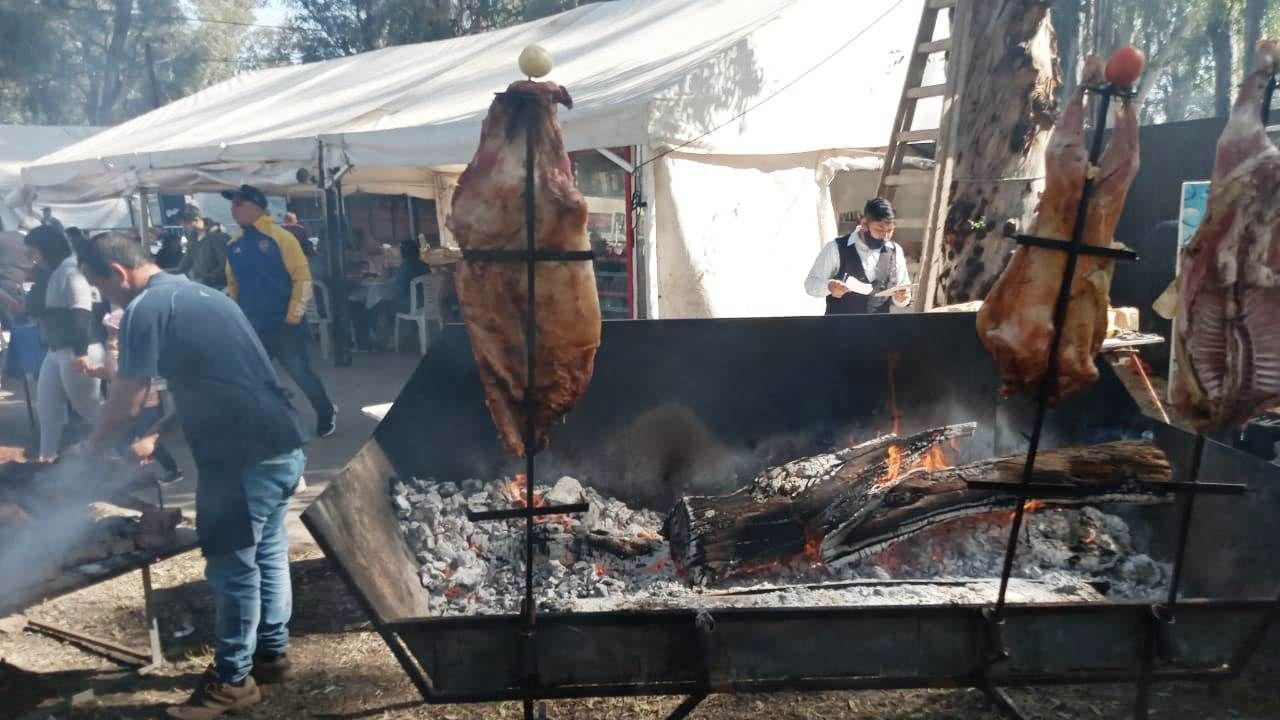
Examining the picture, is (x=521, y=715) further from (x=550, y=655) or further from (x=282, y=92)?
(x=282, y=92)

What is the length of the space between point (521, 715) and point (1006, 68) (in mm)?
4533

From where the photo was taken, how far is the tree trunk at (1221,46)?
24.8 metres

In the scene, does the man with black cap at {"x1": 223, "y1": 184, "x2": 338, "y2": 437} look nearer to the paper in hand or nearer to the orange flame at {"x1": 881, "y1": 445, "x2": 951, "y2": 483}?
the paper in hand

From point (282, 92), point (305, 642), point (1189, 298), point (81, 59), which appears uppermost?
point (81, 59)

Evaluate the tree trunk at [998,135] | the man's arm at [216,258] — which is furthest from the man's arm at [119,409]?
the man's arm at [216,258]

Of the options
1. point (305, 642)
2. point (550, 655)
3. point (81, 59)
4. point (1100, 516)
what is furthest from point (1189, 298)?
point (81, 59)

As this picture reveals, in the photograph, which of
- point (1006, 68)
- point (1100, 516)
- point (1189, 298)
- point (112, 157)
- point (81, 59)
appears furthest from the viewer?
point (81, 59)

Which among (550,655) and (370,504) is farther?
(370,504)

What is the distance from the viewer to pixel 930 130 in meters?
6.75

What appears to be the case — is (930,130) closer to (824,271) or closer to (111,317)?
(824,271)

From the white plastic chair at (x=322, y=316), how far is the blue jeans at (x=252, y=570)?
9.04 metres

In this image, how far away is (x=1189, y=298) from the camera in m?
2.45

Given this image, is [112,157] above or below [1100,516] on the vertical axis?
above

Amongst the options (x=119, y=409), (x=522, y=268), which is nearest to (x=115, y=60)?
(x=119, y=409)
